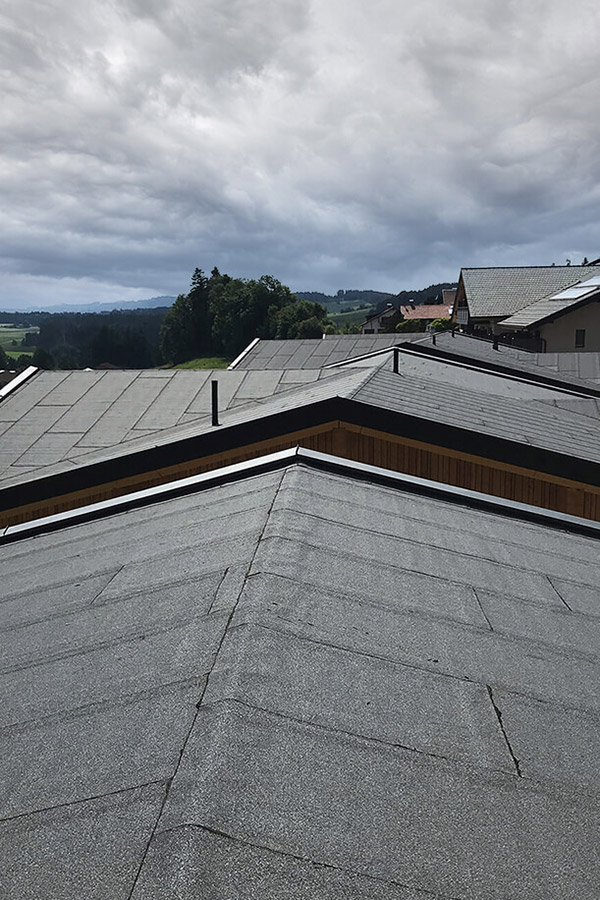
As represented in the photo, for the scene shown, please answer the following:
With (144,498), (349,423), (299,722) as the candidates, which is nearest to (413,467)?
(349,423)

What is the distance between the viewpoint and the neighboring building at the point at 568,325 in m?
41.2

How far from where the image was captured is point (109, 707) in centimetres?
328

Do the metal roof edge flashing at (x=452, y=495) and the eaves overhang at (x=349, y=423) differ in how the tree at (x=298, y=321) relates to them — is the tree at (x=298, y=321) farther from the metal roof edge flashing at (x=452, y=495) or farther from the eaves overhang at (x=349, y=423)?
the metal roof edge flashing at (x=452, y=495)

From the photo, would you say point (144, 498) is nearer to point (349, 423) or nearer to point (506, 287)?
point (349, 423)

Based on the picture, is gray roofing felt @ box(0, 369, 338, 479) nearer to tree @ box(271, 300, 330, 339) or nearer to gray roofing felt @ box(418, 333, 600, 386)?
gray roofing felt @ box(418, 333, 600, 386)

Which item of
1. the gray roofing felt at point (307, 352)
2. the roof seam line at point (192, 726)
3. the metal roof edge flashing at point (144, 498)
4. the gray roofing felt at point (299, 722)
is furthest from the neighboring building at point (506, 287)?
the roof seam line at point (192, 726)

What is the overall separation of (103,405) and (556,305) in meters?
36.4

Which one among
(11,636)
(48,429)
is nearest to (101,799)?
(11,636)

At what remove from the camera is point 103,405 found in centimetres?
1449

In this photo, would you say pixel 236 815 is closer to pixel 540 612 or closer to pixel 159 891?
pixel 159 891

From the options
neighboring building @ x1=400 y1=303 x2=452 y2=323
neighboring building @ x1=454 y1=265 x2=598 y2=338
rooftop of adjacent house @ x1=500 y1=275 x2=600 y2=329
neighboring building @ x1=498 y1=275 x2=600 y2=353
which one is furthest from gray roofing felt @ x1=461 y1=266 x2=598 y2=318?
neighboring building @ x1=400 y1=303 x2=452 y2=323

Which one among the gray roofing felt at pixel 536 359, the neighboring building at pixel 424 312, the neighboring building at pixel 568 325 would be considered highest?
the neighboring building at pixel 424 312

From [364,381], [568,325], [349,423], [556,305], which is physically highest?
[556,305]

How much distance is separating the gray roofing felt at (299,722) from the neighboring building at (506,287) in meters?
51.4
